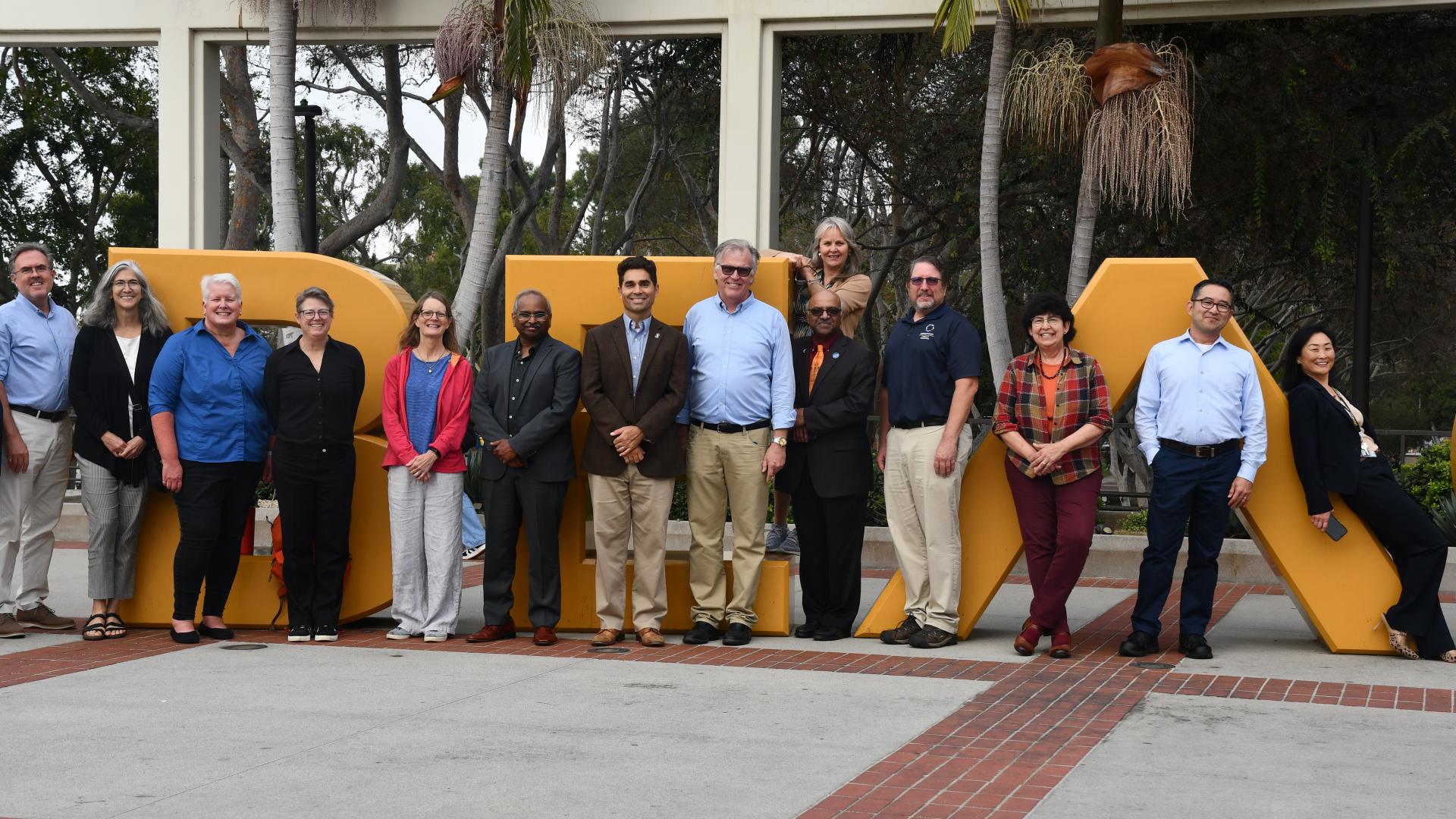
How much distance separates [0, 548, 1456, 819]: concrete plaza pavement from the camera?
183 inches

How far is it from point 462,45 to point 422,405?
205 inches

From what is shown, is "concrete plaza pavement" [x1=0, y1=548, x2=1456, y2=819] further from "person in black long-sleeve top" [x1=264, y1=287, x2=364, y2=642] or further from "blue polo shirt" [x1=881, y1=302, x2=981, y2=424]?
"blue polo shirt" [x1=881, y1=302, x2=981, y2=424]

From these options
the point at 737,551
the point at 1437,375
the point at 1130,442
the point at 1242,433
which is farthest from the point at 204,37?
the point at 1437,375

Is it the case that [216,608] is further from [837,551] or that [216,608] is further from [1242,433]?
[1242,433]

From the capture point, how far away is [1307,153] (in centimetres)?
1416

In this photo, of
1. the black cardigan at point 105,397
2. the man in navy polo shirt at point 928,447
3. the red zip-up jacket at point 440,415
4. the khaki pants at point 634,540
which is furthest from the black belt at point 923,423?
the black cardigan at point 105,397

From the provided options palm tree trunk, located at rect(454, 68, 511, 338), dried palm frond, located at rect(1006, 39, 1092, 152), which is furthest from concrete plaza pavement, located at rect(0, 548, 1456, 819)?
palm tree trunk, located at rect(454, 68, 511, 338)

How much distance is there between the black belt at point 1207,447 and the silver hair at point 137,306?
18.2 feet

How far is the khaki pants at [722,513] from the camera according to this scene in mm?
7668

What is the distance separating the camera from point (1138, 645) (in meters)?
7.45

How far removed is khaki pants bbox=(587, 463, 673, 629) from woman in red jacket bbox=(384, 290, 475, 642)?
798 millimetres

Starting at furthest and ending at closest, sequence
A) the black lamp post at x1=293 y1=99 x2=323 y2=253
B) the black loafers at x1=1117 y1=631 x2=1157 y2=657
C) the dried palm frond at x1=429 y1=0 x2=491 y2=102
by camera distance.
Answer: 1. the black lamp post at x1=293 y1=99 x2=323 y2=253
2. the dried palm frond at x1=429 y1=0 x2=491 y2=102
3. the black loafers at x1=1117 y1=631 x2=1157 y2=657

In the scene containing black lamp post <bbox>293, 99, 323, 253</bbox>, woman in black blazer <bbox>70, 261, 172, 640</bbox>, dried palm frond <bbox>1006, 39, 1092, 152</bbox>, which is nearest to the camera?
woman in black blazer <bbox>70, 261, 172, 640</bbox>

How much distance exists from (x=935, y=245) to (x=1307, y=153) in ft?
20.4
